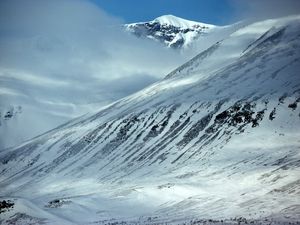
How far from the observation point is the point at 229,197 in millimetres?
121625

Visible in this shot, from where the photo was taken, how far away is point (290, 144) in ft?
498

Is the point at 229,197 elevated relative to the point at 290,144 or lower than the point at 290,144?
lower

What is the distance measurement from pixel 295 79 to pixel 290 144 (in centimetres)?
5233

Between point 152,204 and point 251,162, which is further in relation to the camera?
point 251,162

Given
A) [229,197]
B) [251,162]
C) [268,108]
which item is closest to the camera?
[229,197]

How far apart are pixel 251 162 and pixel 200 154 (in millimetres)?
23916

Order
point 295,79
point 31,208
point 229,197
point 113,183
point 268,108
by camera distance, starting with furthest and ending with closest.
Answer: point 295,79 < point 268,108 < point 113,183 < point 229,197 < point 31,208

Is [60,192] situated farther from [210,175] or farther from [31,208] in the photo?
[31,208]

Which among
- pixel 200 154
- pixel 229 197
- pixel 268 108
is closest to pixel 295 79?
pixel 268 108

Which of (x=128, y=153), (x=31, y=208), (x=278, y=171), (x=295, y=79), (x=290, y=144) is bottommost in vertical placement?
(x=31, y=208)

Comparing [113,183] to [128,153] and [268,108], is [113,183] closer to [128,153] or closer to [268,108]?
[128,153]

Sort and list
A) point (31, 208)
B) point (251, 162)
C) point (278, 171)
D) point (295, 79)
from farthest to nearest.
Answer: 1. point (295, 79)
2. point (251, 162)
3. point (278, 171)
4. point (31, 208)

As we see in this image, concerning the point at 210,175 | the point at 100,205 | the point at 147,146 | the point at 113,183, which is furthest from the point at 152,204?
the point at 147,146

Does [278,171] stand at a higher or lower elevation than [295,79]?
lower
